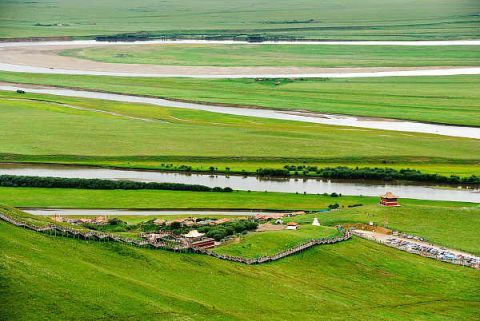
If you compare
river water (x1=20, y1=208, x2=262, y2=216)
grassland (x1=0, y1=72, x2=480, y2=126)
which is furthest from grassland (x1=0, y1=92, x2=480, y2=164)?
river water (x1=20, y1=208, x2=262, y2=216)

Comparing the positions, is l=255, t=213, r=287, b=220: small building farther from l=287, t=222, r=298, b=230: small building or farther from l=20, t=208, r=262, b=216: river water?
l=287, t=222, r=298, b=230: small building

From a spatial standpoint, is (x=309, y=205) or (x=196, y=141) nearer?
(x=309, y=205)

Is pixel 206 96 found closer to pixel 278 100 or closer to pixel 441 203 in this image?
pixel 278 100

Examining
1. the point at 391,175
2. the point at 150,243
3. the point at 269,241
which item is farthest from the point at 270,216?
the point at 391,175

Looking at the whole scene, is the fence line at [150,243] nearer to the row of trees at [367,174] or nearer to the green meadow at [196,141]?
the row of trees at [367,174]

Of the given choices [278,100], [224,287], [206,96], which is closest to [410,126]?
[278,100]

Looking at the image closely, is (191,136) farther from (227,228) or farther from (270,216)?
(227,228)
